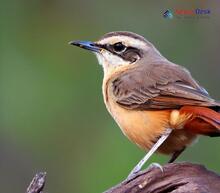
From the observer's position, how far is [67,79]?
15.0m

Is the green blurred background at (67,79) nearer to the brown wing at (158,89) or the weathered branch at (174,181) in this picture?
the brown wing at (158,89)

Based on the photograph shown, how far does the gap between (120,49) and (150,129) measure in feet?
4.79

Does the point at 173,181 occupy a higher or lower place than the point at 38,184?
lower

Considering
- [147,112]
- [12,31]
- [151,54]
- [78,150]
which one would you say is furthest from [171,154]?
[12,31]

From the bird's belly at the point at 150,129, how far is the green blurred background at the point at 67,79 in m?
2.46

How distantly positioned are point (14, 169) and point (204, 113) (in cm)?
469

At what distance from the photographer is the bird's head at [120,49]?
12.2 m

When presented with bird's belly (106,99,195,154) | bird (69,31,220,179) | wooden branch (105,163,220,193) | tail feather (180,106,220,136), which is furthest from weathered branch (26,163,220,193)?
bird's belly (106,99,195,154)

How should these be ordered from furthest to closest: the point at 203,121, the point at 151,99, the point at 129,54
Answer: the point at 129,54, the point at 151,99, the point at 203,121

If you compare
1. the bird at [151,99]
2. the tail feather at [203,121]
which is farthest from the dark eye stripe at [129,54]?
the tail feather at [203,121]

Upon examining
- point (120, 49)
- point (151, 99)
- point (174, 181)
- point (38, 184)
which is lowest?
point (174, 181)

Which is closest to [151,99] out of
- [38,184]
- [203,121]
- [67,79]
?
[203,121]

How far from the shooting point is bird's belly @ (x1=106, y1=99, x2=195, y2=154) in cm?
1110

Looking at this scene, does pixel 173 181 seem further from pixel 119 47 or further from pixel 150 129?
pixel 119 47
